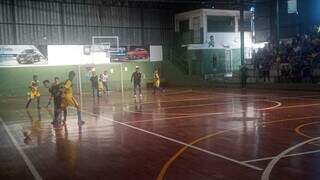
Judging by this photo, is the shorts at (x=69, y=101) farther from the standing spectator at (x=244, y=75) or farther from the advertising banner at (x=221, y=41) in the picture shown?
the advertising banner at (x=221, y=41)

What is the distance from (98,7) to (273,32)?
1536 cm

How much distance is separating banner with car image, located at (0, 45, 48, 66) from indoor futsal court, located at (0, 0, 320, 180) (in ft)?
0.27

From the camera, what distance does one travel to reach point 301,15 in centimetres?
3750

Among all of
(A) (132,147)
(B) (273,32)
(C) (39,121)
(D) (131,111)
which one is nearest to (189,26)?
(B) (273,32)

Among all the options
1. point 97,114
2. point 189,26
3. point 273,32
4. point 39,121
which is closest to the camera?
point 39,121

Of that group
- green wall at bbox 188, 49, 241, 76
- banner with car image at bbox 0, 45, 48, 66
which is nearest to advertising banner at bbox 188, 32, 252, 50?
green wall at bbox 188, 49, 241, 76

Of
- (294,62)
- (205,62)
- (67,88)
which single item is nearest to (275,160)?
(67,88)

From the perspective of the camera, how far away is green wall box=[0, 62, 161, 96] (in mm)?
35250

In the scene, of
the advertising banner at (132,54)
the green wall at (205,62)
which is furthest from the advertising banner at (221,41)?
the advertising banner at (132,54)

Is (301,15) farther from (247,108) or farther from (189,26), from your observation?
(247,108)

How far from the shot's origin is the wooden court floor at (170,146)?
27.7 ft

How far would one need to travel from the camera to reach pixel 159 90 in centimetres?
3609

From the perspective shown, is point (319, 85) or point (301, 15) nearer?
point (319, 85)

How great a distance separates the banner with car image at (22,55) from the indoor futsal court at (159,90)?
8 cm
